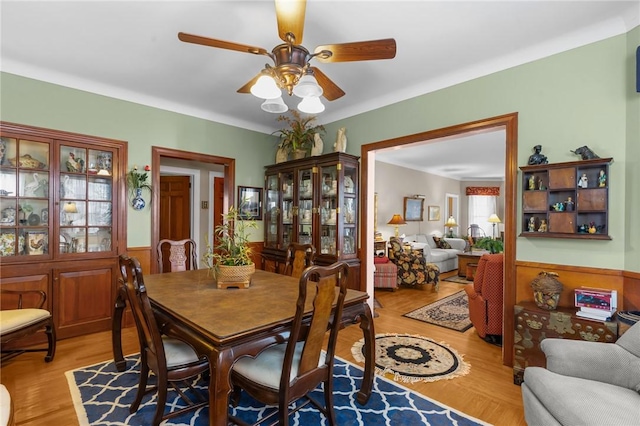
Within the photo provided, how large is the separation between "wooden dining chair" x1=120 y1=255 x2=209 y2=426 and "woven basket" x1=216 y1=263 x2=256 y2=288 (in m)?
0.47

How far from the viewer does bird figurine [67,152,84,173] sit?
131 inches

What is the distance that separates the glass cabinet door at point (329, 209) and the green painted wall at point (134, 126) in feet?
4.02

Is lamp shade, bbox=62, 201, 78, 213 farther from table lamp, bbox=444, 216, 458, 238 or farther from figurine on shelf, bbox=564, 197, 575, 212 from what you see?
table lamp, bbox=444, 216, 458, 238

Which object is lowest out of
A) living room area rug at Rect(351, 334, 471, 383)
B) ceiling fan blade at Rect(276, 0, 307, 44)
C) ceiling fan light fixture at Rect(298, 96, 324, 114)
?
living room area rug at Rect(351, 334, 471, 383)

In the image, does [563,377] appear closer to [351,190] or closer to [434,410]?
[434,410]

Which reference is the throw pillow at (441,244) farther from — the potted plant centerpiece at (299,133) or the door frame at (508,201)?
the door frame at (508,201)

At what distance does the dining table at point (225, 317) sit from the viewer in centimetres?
141

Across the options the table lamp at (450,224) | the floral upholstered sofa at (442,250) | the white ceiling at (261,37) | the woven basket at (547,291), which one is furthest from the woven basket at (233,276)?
the table lamp at (450,224)

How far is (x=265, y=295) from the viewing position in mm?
2080

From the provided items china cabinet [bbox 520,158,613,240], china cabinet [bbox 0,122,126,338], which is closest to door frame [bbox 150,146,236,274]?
china cabinet [bbox 0,122,126,338]

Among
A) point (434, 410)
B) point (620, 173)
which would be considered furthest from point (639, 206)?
point (434, 410)

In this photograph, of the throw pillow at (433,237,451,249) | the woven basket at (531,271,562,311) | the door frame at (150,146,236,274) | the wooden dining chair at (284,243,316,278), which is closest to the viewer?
the woven basket at (531,271,562,311)

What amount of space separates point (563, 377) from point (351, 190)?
2.71 meters

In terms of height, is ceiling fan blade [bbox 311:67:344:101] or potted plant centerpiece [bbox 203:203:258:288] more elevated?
ceiling fan blade [bbox 311:67:344:101]
